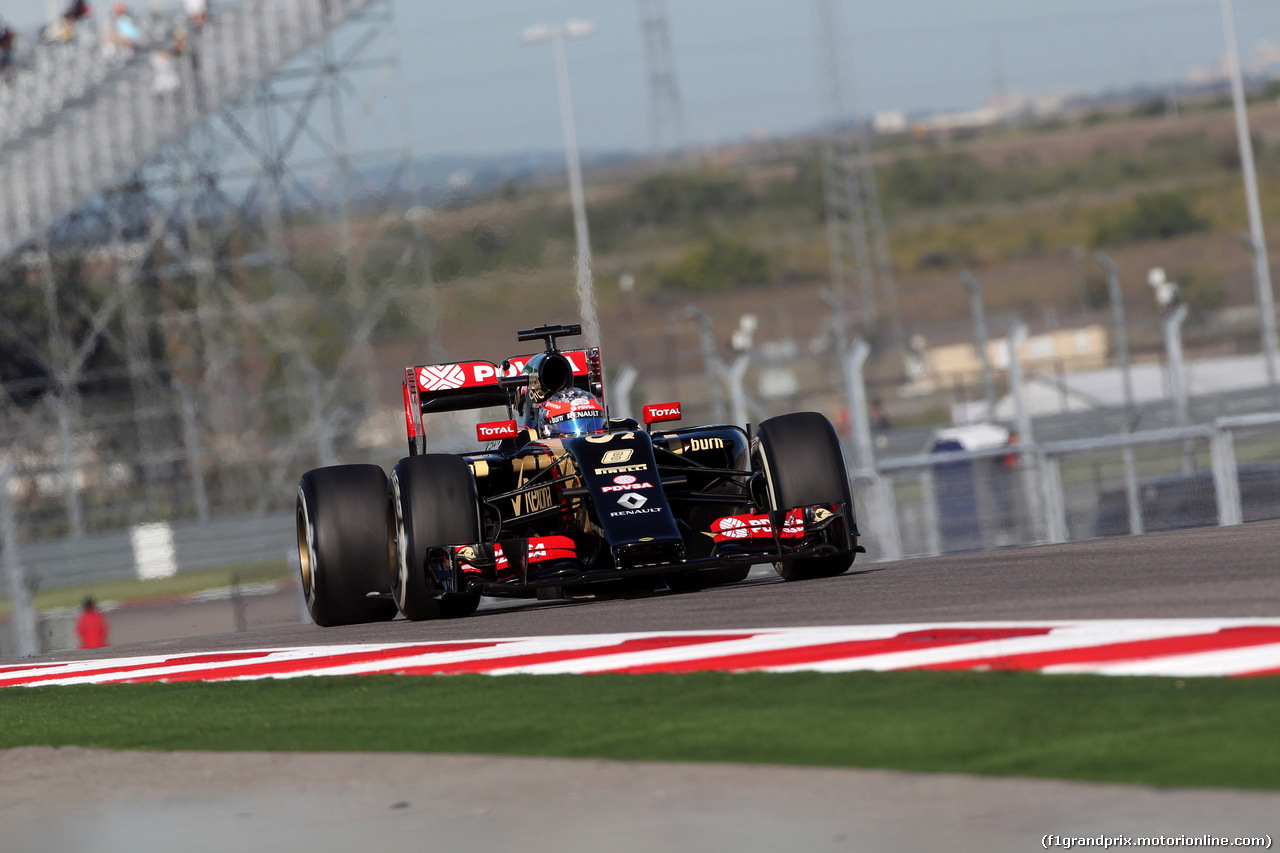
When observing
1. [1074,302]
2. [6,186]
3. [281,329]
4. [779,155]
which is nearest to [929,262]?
[1074,302]

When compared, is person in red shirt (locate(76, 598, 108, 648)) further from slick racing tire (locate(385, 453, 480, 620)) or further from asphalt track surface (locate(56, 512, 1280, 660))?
slick racing tire (locate(385, 453, 480, 620))

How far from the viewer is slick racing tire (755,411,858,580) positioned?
10.1m

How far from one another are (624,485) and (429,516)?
41.0 inches

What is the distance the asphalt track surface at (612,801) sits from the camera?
3.90 metres

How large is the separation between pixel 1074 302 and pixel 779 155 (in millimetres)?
16187

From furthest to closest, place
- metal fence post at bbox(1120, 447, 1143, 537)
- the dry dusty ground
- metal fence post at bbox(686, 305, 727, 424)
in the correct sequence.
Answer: metal fence post at bbox(686, 305, 727, 424)
metal fence post at bbox(1120, 447, 1143, 537)
the dry dusty ground

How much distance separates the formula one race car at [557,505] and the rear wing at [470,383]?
0.01m

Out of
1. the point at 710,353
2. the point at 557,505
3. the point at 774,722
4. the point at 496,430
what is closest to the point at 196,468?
the point at 710,353

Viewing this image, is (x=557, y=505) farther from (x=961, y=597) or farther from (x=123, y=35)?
(x=123, y=35)

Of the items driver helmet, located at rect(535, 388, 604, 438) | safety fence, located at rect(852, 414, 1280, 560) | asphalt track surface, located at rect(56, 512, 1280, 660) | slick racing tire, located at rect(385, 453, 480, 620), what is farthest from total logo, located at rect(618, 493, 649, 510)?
safety fence, located at rect(852, 414, 1280, 560)

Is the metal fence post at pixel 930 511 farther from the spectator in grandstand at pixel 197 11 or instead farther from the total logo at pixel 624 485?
the spectator in grandstand at pixel 197 11

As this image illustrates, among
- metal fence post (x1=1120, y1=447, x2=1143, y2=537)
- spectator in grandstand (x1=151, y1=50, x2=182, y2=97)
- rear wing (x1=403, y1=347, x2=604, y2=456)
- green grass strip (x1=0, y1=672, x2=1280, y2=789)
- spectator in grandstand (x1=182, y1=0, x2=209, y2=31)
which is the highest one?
spectator in grandstand (x1=182, y1=0, x2=209, y2=31)

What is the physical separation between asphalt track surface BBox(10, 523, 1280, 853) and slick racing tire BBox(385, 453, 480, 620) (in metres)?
2.38

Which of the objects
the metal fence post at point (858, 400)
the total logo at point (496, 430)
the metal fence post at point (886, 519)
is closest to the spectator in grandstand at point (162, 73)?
the metal fence post at point (858, 400)
